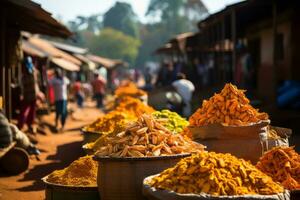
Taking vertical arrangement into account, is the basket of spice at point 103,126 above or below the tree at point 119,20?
below

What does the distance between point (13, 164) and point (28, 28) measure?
638 centimetres

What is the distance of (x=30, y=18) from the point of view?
537 inches

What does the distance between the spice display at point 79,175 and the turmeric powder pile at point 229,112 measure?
54.3 inches

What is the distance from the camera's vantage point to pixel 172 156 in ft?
19.0

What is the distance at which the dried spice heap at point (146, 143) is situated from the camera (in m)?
5.91

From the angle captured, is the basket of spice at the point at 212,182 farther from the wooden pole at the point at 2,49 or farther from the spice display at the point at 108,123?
the wooden pole at the point at 2,49

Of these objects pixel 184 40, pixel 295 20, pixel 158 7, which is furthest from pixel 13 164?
pixel 158 7

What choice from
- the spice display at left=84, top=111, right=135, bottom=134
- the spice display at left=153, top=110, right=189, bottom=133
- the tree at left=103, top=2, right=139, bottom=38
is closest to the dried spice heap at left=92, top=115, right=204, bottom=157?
the spice display at left=153, top=110, right=189, bottom=133

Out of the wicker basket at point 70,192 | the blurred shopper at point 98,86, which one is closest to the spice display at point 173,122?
the wicker basket at point 70,192

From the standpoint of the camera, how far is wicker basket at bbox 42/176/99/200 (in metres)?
6.38

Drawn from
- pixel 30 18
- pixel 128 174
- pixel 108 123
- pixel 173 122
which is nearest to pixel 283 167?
pixel 128 174

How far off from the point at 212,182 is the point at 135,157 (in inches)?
40.9

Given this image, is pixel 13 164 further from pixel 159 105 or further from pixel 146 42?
pixel 146 42

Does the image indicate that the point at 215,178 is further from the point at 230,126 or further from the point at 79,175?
the point at 79,175
